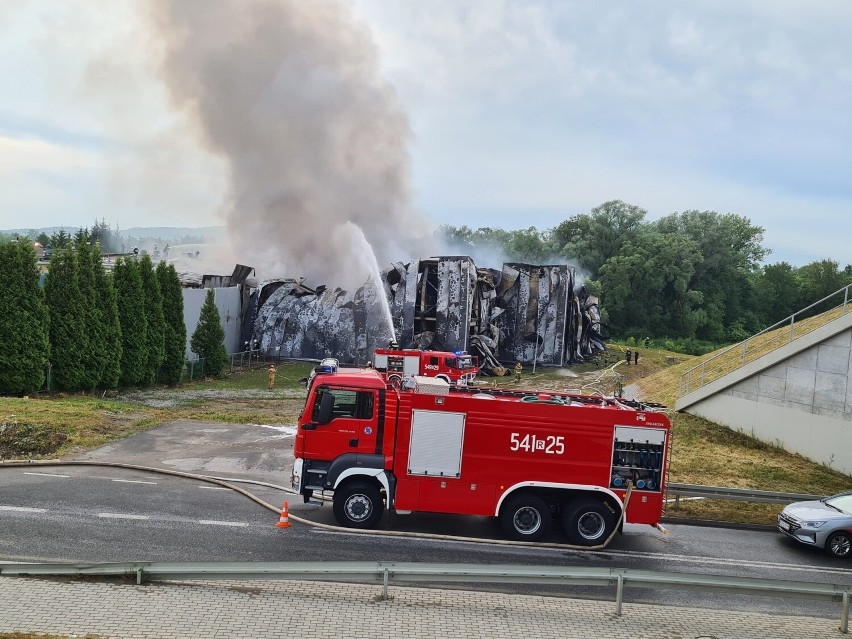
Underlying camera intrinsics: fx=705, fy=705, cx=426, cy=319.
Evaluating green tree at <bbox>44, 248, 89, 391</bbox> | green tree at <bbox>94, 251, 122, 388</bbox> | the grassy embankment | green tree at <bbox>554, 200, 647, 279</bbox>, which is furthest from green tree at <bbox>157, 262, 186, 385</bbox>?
green tree at <bbox>554, 200, 647, 279</bbox>

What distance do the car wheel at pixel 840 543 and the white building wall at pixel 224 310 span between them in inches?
1212

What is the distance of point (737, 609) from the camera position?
34.1 feet

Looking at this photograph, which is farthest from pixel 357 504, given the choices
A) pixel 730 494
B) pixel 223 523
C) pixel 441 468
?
pixel 730 494

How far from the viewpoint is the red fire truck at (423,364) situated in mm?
33031

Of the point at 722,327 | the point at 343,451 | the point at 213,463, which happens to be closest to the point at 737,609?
the point at 343,451

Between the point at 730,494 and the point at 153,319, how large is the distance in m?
24.4

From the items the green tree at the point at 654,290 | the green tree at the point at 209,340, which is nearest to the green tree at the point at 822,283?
the green tree at the point at 654,290

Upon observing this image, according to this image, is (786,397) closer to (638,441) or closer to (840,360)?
(840,360)

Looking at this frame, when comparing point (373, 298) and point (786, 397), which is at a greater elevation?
point (373, 298)

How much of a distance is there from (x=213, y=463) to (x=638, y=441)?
10039 mm

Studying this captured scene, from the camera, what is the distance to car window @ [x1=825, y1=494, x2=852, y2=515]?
14.2m

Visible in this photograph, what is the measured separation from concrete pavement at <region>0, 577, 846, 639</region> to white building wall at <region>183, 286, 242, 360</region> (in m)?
29.2

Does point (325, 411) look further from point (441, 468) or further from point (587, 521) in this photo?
point (587, 521)

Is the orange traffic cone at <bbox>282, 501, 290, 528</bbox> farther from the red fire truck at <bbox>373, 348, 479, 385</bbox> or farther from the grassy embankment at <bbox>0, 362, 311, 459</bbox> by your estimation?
the red fire truck at <bbox>373, 348, 479, 385</bbox>
